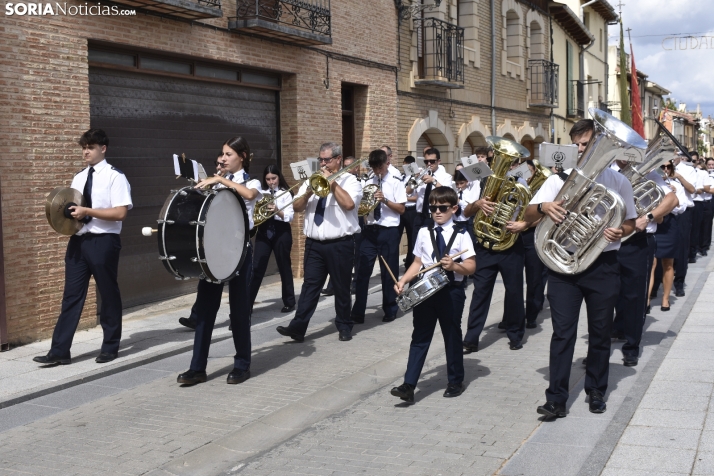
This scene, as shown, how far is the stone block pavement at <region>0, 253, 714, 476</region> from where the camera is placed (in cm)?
490

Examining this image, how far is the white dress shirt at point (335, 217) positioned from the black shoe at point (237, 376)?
67.2 inches

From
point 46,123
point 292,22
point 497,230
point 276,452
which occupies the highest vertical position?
point 292,22

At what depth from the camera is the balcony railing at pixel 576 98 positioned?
29.3 meters

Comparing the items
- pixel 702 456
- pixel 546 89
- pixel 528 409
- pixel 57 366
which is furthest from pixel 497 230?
pixel 546 89

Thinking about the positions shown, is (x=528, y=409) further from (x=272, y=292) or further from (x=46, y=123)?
(x=272, y=292)

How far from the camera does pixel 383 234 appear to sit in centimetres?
934

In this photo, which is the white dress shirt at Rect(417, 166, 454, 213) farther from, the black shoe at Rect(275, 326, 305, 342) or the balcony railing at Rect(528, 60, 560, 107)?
the balcony railing at Rect(528, 60, 560, 107)

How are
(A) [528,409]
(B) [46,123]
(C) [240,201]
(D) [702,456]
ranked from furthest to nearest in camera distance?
1. (B) [46,123]
2. (C) [240,201]
3. (A) [528,409]
4. (D) [702,456]

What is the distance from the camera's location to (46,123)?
8430 mm

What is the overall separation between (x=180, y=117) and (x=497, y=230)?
4918 millimetres

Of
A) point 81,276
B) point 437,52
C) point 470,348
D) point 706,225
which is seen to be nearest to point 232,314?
point 81,276

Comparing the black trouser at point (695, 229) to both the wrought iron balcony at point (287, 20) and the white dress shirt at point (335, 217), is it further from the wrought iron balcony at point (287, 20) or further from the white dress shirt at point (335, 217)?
the white dress shirt at point (335, 217)

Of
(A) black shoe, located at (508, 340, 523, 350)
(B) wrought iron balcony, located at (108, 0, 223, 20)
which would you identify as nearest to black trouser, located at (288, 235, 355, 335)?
(A) black shoe, located at (508, 340, 523, 350)

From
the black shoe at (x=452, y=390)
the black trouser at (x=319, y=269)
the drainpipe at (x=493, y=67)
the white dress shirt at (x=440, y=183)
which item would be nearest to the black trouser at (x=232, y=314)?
the black trouser at (x=319, y=269)
